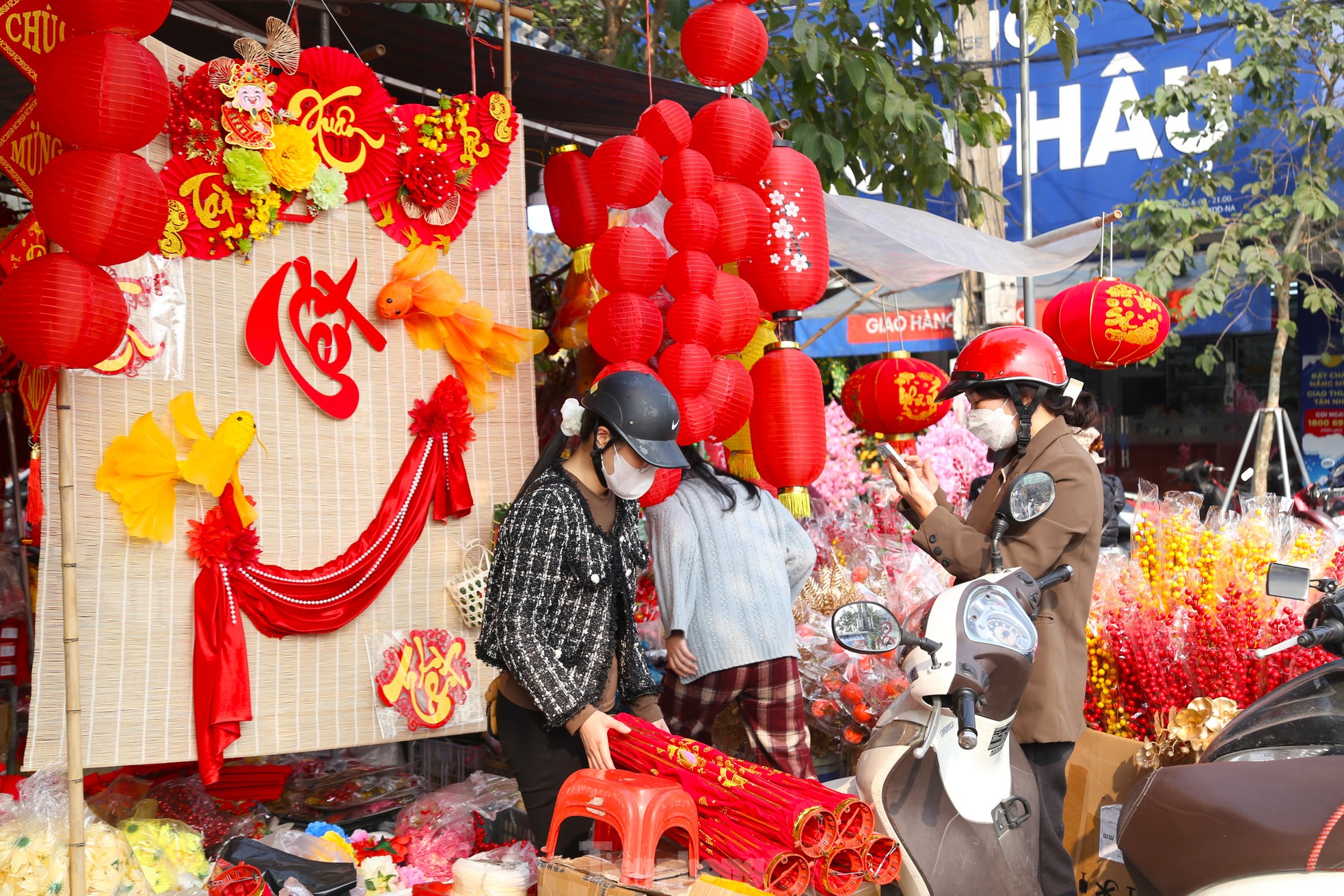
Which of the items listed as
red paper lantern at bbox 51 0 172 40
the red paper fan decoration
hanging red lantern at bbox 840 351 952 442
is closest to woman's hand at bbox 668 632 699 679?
the red paper fan decoration

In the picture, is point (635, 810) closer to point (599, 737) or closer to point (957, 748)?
point (599, 737)

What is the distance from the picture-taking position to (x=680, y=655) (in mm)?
3752

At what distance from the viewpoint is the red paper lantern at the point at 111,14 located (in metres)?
2.68

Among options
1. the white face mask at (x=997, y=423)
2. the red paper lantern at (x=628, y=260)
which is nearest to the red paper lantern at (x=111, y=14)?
the red paper lantern at (x=628, y=260)

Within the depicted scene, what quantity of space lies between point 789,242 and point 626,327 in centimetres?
78

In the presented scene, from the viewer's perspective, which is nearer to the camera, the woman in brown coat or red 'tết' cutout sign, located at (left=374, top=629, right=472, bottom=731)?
the woman in brown coat

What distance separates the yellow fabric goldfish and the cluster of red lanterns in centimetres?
56

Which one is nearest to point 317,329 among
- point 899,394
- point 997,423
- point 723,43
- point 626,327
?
point 626,327

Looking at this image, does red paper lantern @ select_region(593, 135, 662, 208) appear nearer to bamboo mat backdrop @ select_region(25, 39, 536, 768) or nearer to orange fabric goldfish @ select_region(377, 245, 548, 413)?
bamboo mat backdrop @ select_region(25, 39, 536, 768)

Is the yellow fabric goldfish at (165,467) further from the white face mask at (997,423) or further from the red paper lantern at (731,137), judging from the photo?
the white face mask at (997,423)

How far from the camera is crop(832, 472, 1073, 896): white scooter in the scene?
2.43 metres

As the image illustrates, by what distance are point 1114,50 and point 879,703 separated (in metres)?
8.88

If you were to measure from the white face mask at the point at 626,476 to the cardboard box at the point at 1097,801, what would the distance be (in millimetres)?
1746

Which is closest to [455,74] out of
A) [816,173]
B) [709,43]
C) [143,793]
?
[709,43]
